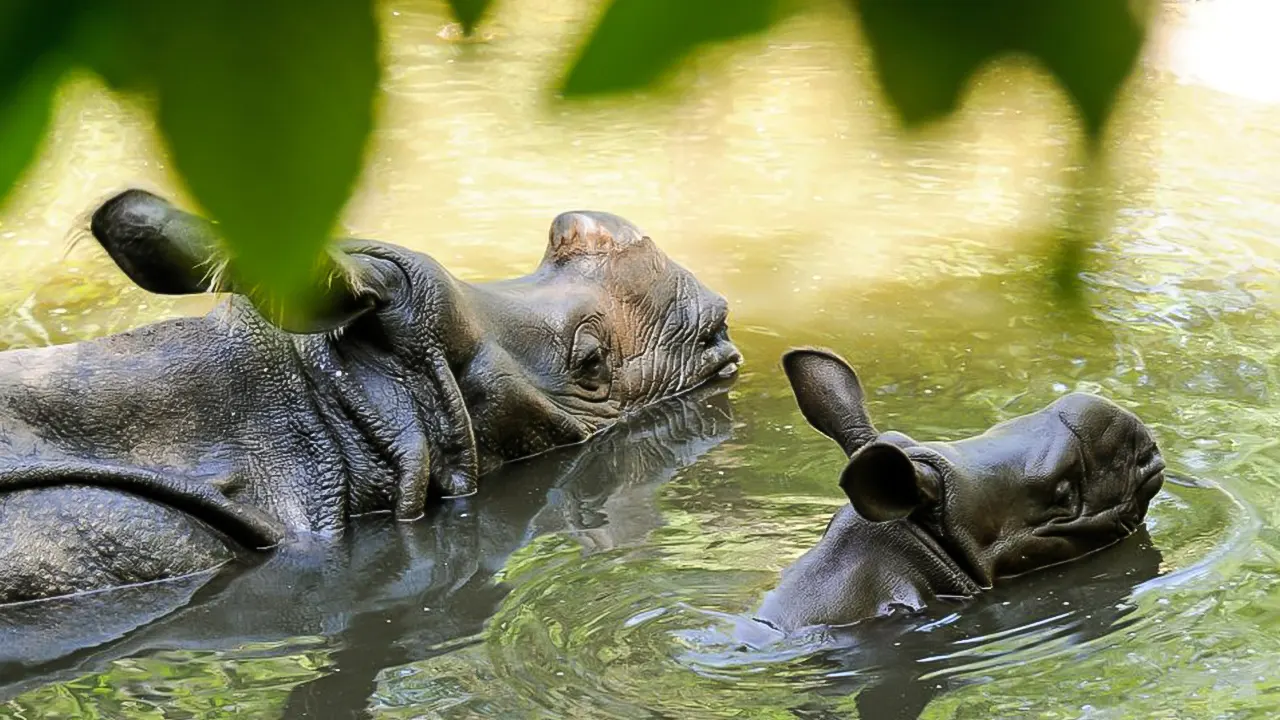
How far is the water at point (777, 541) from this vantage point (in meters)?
3.68

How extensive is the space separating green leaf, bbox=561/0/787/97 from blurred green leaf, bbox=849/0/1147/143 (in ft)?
0.13

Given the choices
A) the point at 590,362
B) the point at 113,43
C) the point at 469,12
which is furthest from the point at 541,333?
the point at 113,43

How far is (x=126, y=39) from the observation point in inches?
23.0

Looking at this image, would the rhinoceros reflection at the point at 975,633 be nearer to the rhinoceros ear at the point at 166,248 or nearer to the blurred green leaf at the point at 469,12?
the rhinoceros ear at the point at 166,248

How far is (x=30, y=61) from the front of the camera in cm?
62

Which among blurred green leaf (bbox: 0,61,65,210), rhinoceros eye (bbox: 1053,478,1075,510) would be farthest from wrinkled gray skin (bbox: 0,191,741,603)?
blurred green leaf (bbox: 0,61,65,210)

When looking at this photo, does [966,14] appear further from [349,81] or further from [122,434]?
[122,434]

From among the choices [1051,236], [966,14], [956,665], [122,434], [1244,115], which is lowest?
[1244,115]

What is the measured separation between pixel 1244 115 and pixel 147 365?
6.22 meters

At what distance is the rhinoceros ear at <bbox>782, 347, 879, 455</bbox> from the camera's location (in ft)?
14.8

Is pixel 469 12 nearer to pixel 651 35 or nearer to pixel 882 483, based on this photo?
pixel 651 35

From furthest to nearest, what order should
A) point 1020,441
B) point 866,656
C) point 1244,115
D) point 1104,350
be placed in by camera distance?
point 1244,115 → point 1104,350 → point 1020,441 → point 866,656

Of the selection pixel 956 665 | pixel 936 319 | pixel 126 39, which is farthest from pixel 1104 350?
pixel 126 39

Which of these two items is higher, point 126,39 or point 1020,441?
point 126,39
